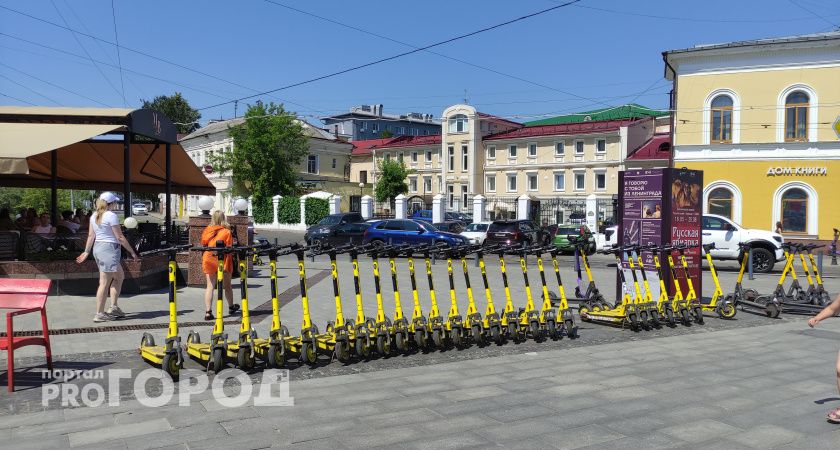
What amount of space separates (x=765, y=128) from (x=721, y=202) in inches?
147

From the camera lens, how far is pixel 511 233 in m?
27.9

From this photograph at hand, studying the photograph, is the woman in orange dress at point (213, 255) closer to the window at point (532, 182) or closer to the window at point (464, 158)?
the window at point (532, 182)

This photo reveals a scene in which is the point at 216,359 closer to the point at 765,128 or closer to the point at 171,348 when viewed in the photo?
the point at 171,348

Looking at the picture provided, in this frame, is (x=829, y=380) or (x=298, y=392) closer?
(x=298, y=392)

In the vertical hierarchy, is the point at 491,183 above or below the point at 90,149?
above

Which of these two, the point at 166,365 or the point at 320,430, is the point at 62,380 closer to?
the point at 166,365

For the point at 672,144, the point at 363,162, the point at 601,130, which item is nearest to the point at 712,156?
the point at 672,144

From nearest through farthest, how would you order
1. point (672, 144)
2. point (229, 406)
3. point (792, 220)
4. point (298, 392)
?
point (229, 406) < point (298, 392) < point (792, 220) < point (672, 144)

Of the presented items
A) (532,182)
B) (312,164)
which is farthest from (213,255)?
(312,164)

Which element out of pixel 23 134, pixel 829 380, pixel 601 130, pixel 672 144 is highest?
pixel 601 130

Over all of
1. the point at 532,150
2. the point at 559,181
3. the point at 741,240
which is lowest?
the point at 741,240

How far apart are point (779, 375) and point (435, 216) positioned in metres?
33.4

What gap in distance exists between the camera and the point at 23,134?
11.5 metres

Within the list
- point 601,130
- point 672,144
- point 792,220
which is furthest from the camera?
point 601,130
